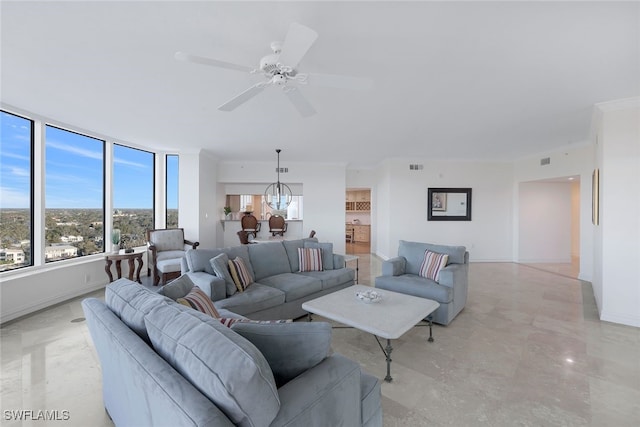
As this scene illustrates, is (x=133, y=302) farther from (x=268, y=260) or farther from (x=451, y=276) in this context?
(x=451, y=276)

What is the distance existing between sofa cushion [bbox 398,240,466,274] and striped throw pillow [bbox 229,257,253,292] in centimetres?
220

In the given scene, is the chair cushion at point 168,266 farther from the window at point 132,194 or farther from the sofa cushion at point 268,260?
the sofa cushion at point 268,260

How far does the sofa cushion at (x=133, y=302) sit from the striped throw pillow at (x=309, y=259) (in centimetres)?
249

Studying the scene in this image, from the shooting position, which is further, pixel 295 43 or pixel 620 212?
pixel 620 212

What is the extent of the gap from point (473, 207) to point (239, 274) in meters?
6.12

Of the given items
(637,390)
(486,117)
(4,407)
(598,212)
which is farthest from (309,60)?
(598,212)

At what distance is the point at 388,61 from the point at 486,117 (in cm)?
222

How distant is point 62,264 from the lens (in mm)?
4145

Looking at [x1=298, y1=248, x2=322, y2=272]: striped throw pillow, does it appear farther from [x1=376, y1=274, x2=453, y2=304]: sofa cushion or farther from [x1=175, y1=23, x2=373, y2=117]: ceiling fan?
[x1=175, y1=23, x2=373, y2=117]: ceiling fan

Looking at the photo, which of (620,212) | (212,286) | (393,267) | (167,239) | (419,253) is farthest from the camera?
(167,239)

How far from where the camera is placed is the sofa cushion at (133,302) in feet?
4.55

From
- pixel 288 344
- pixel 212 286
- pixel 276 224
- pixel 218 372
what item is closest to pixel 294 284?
pixel 212 286

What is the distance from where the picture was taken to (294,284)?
3.42m

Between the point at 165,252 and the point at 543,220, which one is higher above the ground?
the point at 543,220
